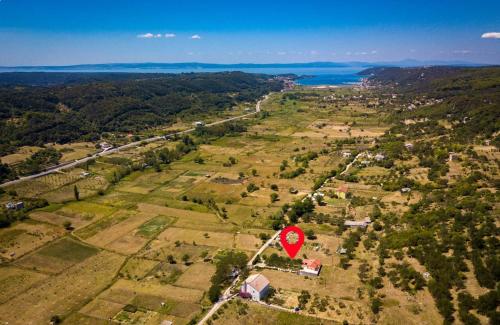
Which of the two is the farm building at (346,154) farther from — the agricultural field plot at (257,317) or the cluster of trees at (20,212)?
the cluster of trees at (20,212)

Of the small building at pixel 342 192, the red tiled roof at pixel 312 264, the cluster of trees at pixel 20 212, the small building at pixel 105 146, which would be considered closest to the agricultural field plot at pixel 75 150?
the small building at pixel 105 146

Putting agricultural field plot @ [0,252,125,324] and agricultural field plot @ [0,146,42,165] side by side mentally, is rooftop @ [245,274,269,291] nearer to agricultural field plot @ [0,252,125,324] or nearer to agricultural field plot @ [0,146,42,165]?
agricultural field plot @ [0,252,125,324]

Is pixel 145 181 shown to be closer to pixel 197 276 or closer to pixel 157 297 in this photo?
pixel 197 276

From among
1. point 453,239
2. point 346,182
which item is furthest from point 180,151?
point 453,239

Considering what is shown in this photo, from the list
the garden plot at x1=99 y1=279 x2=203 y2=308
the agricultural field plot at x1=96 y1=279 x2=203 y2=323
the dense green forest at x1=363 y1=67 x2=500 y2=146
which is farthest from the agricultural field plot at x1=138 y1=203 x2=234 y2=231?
the dense green forest at x1=363 y1=67 x2=500 y2=146

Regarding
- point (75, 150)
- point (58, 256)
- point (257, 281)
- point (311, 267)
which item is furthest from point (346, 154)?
point (75, 150)

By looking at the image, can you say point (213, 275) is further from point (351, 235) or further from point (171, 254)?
point (351, 235)
